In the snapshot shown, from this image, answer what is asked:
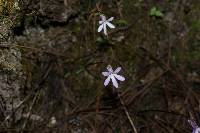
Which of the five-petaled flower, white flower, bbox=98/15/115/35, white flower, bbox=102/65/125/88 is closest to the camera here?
the five-petaled flower

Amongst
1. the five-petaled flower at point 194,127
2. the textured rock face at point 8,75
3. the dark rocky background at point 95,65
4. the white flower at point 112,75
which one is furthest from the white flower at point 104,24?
the five-petaled flower at point 194,127

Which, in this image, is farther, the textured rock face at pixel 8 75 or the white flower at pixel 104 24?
the white flower at pixel 104 24

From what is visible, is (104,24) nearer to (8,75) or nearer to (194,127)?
(8,75)

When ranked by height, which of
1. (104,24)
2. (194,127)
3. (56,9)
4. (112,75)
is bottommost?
(194,127)

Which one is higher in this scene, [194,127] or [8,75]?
[8,75]

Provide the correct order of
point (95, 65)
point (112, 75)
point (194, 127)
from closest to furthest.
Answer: point (194, 127), point (112, 75), point (95, 65)

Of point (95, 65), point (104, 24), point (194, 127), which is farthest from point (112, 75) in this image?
point (194, 127)

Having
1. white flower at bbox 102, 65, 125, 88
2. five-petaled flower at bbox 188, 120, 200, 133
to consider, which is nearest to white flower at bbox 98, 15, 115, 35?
white flower at bbox 102, 65, 125, 88

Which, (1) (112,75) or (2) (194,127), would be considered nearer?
(2) (194,127)

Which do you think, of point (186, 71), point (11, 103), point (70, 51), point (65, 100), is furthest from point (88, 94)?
point (186, 71)

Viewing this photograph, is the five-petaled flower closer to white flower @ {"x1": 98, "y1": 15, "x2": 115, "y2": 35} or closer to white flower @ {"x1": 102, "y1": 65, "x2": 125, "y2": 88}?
white flower @ {"x1": 102, "y1": 65, "x2": 125, "y2": 88}

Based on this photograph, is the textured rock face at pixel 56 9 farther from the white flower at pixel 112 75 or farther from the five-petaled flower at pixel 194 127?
the five-petaled flower at pixel 194 127

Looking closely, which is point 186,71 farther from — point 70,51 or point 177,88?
point 70,51
